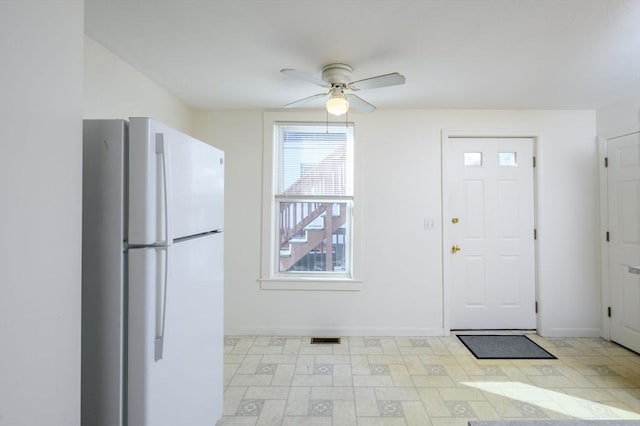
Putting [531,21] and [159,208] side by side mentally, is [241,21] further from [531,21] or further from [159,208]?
[531,21]

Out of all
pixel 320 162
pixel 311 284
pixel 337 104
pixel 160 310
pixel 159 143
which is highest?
pixel 337 104

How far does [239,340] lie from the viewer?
124 inches

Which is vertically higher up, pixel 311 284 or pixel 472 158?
pixel 472 158

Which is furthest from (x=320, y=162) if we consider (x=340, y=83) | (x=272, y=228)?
(x=340, y=83)

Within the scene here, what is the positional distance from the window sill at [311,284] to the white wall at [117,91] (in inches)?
73.3

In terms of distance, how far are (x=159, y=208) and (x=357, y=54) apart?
167 cm

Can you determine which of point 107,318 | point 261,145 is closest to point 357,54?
point 261,145

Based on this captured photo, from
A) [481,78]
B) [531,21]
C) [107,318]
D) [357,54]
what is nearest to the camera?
[107,318]

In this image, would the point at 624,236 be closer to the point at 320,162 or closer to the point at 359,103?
the point at 359,103

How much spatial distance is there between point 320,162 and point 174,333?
239cm

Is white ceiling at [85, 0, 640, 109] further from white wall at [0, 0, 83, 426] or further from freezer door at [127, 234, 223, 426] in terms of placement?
freezer door at [127, 234, 223, 426]

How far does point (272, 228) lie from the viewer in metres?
3.33

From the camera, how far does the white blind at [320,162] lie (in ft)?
10.9

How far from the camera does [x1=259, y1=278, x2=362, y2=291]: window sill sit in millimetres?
3256
